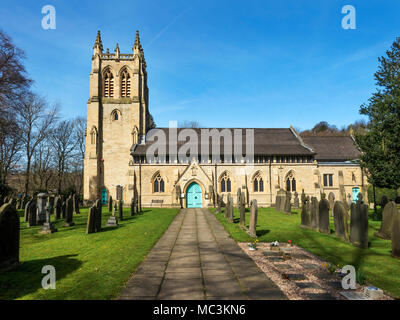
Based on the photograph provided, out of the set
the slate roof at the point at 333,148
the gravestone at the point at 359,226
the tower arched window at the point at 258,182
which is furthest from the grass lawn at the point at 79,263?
the slate roof at the point at 333,148

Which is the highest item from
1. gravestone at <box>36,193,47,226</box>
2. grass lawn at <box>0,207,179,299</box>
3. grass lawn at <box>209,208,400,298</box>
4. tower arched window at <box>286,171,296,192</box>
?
tower arched window at <box>286,171,296,192</box>

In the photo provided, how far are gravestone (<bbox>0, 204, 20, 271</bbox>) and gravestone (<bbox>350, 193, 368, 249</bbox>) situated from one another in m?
11.5

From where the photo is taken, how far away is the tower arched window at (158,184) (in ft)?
96.4

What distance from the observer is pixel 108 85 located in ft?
111

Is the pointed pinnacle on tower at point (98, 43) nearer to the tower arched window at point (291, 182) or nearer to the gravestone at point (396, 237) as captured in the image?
the tower arched window at point (291, 182)

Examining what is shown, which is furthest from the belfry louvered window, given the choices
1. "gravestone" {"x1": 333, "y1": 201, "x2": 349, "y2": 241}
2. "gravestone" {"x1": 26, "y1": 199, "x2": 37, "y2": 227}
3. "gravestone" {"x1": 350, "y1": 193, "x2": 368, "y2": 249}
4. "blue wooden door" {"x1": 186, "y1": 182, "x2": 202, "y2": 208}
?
"gravestone" {"x1": 350, "y1": 193, "x2": 368, "y2": 249}

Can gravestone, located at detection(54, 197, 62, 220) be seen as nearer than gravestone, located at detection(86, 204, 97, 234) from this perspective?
No

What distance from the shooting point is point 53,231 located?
12.9 meters

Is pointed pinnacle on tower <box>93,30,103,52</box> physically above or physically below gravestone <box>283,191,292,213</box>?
above

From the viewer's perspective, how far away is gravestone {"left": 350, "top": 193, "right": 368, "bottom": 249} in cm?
945

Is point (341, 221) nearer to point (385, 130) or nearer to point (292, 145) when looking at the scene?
point (385, 130)

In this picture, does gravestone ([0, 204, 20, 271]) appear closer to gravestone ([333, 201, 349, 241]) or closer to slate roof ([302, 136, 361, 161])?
gravestone ([333, 201, 349, 241])

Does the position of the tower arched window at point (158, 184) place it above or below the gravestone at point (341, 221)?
above

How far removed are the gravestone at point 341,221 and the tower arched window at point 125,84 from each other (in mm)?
30056
